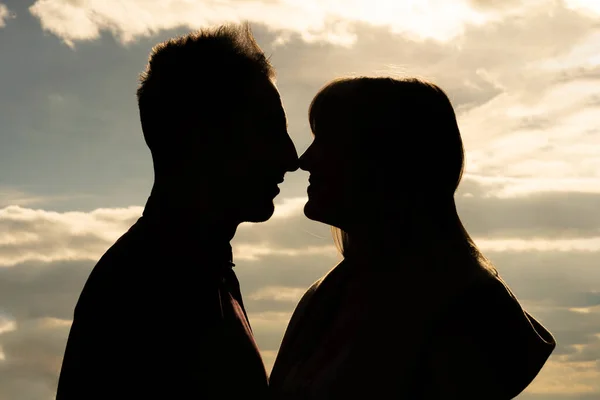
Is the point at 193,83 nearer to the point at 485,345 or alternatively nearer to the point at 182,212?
the point at 182,212

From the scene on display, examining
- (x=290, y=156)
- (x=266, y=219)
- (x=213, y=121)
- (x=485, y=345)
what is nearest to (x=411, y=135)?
(x=290, y=156)

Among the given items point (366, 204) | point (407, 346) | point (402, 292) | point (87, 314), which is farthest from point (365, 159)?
point (87, 314)

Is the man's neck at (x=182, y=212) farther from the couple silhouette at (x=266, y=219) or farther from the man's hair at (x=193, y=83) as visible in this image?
the man's hair at (x=193, y=83)

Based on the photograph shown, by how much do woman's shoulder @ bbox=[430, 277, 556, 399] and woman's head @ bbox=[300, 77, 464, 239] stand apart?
65cm

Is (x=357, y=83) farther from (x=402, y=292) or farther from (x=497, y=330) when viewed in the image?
(x=497, y=330)

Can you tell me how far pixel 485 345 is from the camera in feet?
15.8

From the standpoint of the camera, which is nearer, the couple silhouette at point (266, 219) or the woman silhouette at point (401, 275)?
the couple silhouette at point (266, 219)

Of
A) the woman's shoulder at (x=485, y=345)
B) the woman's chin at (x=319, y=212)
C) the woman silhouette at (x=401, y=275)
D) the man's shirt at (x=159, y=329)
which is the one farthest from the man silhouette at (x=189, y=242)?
the woman's shoulder at (x=485, y=345)

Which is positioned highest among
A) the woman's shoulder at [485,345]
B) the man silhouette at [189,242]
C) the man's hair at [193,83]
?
the man's hair at [193,83]

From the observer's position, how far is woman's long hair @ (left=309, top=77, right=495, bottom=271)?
5211 mm

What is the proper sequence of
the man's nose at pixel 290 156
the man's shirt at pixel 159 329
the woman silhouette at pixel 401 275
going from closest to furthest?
1. the man's shirt at pixel 159 329
2. the woman silhouette at pixel 401 275
3. the man's nose at pixel 290 156

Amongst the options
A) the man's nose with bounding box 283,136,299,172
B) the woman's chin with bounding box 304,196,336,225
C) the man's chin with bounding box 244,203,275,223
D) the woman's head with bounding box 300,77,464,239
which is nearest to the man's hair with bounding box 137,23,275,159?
the man's nose with bounding box 283,136,299,172

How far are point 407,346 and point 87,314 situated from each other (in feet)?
6.41

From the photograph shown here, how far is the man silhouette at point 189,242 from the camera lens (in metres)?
4.68
